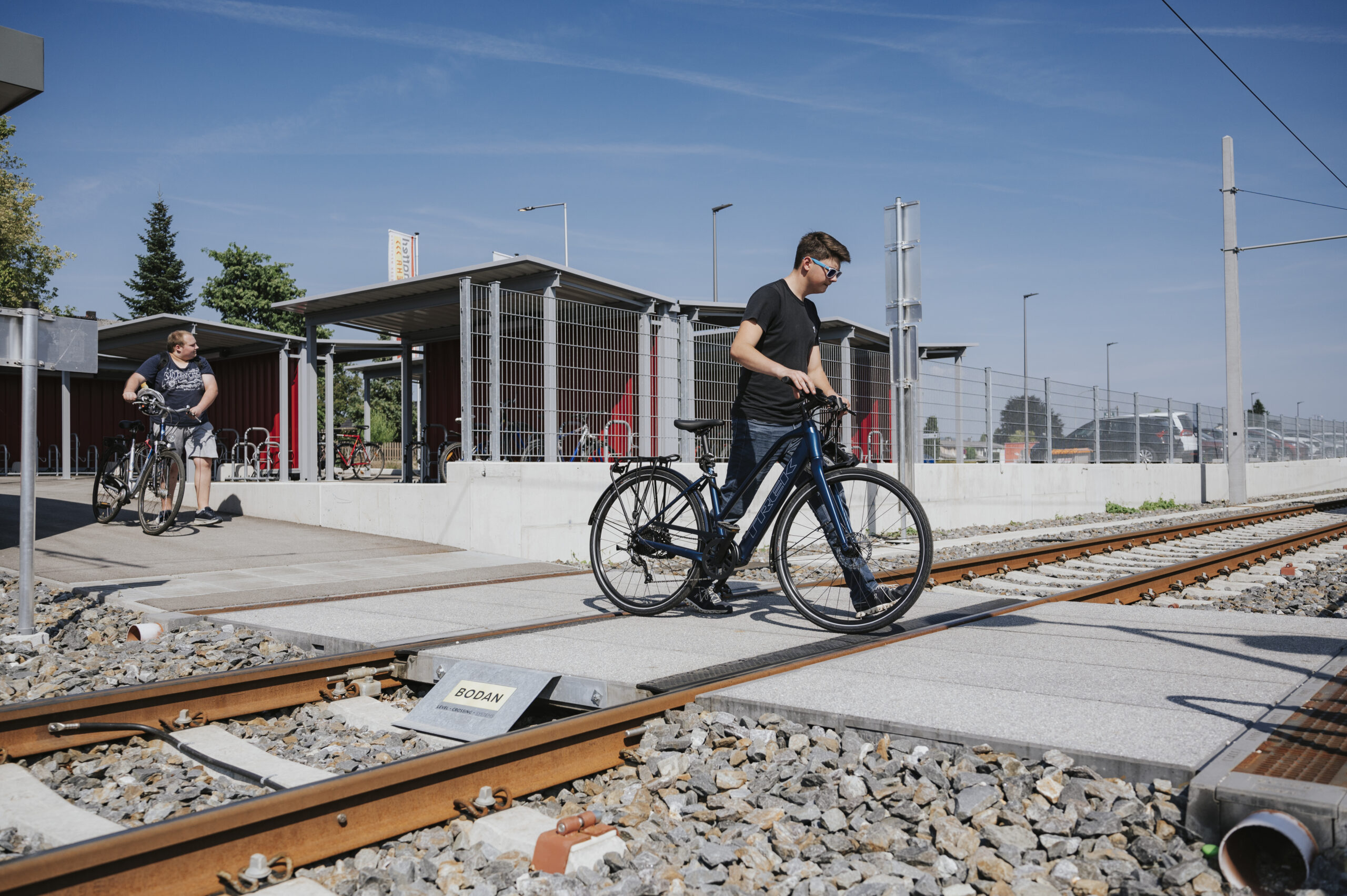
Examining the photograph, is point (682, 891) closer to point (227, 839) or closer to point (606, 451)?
point (227, 839)

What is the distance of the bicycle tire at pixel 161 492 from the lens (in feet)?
29.2

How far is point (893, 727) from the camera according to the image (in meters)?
3.01

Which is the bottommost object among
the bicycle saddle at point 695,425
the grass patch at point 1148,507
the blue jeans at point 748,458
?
the grass patch at point 1148,507

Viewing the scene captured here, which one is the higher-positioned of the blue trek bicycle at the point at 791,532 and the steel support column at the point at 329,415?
the steel support column at the point at 329,415

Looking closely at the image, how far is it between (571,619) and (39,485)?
14217 mm

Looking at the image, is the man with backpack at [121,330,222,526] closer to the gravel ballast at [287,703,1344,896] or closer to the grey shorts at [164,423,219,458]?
the grey shorts at [164,423,219,458]

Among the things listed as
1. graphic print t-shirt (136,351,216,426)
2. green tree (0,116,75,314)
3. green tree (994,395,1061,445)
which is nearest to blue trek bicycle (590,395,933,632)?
graphic print t-shirt (136,351,216,426)

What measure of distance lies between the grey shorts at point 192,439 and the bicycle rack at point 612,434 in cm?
383

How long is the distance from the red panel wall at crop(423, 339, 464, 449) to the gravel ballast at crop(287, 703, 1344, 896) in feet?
53.6

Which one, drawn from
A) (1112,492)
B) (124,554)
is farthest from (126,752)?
(1112,492)

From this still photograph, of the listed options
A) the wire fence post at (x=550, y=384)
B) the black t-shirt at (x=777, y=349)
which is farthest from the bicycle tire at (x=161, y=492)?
the black t-shirt at (x=777, y=349)

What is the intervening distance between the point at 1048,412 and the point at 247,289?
2073 inches

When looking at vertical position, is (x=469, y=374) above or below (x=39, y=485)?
above

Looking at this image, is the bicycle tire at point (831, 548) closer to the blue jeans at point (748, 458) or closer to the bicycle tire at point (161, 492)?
the blue jeans at point (748, 458)
